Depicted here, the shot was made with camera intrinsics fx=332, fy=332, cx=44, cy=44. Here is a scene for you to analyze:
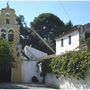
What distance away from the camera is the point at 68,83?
91.2 feet

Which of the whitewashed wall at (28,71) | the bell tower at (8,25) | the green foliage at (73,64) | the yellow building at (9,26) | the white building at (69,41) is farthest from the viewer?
the bell tower at (8,25)

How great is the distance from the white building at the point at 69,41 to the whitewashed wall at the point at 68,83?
178 inches

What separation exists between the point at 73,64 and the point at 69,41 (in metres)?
15.6

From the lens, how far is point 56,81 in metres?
32.3

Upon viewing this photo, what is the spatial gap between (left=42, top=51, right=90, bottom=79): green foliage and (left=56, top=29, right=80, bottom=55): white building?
7.43 metres

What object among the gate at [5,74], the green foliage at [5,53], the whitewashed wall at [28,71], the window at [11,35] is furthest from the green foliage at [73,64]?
the window at [11,35]

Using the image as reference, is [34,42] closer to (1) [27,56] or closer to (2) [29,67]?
(1) [27,56]

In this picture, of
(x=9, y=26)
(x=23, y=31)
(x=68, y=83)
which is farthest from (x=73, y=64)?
(x=23, y=31)

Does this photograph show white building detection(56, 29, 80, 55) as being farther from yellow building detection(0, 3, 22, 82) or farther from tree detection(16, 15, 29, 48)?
tree detection(16, 15, 29, 48)

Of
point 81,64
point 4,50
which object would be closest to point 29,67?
point 4,50

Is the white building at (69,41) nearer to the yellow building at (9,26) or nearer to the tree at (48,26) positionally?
the yellow building at (9,26)

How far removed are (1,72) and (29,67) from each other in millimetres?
3719

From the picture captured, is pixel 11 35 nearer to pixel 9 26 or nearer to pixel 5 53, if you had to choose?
pixel 9 26

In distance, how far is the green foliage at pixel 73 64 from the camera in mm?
23250
